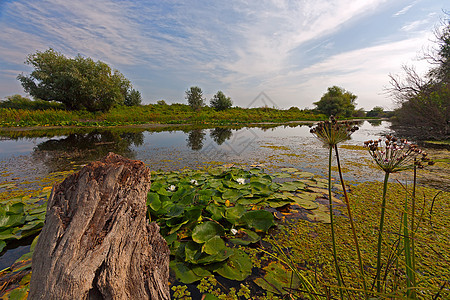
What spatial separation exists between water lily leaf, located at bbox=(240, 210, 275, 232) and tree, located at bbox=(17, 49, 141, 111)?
18217 mm

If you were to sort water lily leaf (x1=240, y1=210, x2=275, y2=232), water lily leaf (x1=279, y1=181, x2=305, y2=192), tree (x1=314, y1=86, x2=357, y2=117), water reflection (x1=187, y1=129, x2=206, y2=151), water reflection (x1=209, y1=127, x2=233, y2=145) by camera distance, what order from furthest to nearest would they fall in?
tree (x1=314, y1=86, x2=357, y2=117), water reflection (x1=209, y1=127, x2=233, y2=145), water reflection (x1=187, y1=129, x2=206, y2=151), water lily leaf (x1=279, y1=181, x2=305, y2=192), water lily leaf (x1=240, y1=210, x2=275, y2=232)

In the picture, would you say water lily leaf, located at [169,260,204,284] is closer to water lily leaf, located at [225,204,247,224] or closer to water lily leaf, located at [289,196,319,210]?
water lily leaf, located at [225,204,247,224]

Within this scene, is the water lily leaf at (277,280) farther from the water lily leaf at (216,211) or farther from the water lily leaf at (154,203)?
the water lily leaf at (154,203)

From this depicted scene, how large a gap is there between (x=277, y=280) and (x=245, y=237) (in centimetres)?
56

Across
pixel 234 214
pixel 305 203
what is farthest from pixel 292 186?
pixel 234 214

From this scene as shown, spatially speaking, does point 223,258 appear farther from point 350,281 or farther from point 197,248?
point 350,281

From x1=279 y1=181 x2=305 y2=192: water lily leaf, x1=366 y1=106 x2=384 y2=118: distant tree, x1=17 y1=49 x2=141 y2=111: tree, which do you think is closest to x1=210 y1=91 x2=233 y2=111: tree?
x1=17 y1=49 x2=141 y2=111: tree

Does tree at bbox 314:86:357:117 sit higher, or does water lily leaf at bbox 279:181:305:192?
tree at bbox 314:86:357:117

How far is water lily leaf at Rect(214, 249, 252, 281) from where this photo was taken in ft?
4.74

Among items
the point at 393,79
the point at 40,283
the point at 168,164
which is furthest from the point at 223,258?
the point at 393,79

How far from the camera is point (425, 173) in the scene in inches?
150

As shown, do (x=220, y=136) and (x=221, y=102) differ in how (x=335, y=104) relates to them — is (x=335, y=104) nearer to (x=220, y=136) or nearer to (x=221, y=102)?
(x=221, y=102)

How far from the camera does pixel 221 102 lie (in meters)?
27.7

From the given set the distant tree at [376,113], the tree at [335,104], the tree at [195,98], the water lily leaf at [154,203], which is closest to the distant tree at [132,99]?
the tree at [195,98]
